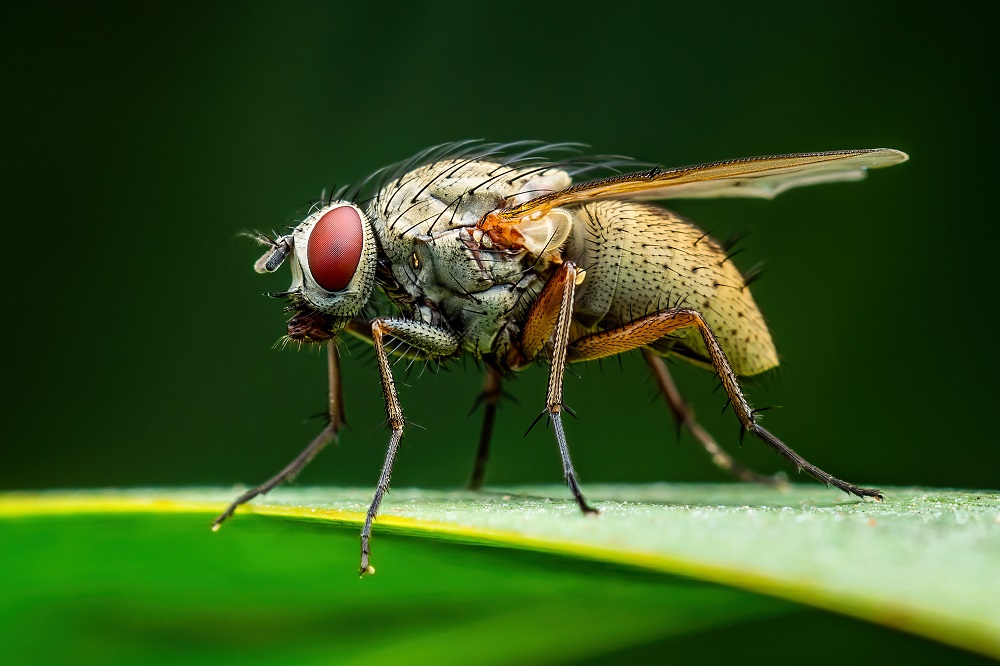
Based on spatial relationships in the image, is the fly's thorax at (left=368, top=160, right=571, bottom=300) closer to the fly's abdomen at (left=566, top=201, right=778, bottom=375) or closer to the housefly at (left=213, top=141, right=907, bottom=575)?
the housefly at (left=213, top=141, right=907, bottom=575)

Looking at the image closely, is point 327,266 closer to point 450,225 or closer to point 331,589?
point 450,225

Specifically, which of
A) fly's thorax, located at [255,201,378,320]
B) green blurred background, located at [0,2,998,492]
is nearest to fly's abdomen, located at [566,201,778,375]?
fly's thorax, located at [255,201,378,320]

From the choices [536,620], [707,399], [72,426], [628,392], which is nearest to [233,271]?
[72,426]

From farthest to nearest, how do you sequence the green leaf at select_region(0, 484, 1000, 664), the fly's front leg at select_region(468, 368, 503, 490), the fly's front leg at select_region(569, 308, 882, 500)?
the fly's front leg at select_region(468, 368, 503, 490), the fly's front leg at select_region(569, 308, 882, 500), the green leaf at select_region(0, 484, 1000, 664)

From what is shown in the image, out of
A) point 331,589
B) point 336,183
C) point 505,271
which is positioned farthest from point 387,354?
point 336,183

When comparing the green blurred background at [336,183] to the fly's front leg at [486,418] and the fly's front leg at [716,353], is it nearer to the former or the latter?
the fly's front leg at [486,418]

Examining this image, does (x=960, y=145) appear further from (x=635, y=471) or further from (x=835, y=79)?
(x=635, y=471)

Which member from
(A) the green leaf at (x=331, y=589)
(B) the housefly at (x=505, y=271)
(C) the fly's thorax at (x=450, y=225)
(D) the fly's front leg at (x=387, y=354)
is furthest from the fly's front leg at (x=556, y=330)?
(A) the green leaf at (x=331, y=589)
